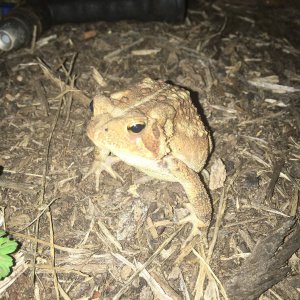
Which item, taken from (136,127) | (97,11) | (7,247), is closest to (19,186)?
(7,247)

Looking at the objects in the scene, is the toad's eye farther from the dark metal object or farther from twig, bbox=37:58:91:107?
the dark metal object

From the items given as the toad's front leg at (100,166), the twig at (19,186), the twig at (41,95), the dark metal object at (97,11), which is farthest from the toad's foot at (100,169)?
the dark metal object at (97,11)

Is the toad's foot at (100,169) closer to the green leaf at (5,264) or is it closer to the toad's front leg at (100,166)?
the toad's front leg at (100,166)

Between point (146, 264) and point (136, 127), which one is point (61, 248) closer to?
point (146, 264)

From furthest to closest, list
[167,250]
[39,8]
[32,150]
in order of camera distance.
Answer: [39,8] → [32,150] → [167,250]

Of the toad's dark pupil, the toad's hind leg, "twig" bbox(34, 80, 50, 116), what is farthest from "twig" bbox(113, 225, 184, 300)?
"twig" bbox(34, 80, 50, 116)

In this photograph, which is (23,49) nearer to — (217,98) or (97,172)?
(97,172)

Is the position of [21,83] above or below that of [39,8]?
below

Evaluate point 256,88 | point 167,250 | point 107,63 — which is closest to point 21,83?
point 107,63
